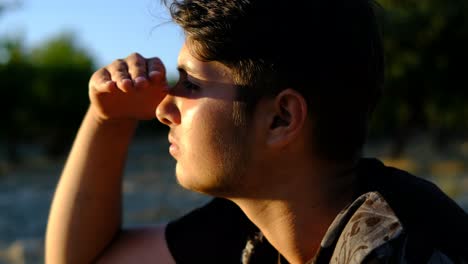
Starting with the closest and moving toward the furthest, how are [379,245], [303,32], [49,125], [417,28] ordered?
[379,245] < [303,32] < [417,28] < [49,125]

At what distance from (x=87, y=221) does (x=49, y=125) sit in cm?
1756

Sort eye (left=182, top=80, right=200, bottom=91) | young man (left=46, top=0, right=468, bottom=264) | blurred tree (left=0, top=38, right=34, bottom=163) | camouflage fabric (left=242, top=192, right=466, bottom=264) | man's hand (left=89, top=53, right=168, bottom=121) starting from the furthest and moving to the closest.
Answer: blurred tree (left=0, top=38, right=34, bottom=163)
man's hand (left=89, top=53, right=168, bottom=121)
eye (left=182, top=80, right=200, bottom=91)
young man (left=46, top=0, right=468, bottom=264)
camouflage fabric (left=242, top=192, right=466, bottom=264)

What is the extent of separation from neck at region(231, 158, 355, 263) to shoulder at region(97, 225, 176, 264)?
17.4 inches

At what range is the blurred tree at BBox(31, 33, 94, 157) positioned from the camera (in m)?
18.6

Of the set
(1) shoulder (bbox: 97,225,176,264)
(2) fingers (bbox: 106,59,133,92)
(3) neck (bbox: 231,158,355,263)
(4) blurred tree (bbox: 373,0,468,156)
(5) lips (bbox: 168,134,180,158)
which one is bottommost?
(4) blurred tree (bbox: 373,0,468,156)

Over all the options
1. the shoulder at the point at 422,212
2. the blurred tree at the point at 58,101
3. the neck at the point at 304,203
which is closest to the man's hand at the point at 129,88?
the neck at the point at 304,203

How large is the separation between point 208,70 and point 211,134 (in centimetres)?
16

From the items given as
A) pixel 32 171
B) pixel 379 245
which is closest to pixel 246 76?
pixel 379 245

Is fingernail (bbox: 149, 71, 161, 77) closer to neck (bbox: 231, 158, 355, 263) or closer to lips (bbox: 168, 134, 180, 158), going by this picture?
lips (bbox: 168, 134, 180, 158)

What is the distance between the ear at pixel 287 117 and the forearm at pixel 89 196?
600 millimetres

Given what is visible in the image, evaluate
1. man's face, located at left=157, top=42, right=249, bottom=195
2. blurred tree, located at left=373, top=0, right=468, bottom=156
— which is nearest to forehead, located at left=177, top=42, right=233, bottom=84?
man's face, located at left=157, top=42, right=249, bottom=195

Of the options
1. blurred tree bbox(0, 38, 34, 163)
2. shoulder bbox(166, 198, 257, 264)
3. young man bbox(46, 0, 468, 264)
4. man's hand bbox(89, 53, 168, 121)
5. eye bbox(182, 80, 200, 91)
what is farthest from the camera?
blurred tree bbox(0, 38, 34, 163)

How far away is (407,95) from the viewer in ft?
51.4

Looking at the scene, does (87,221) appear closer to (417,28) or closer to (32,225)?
(32,225)
